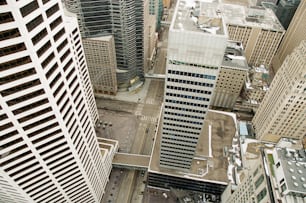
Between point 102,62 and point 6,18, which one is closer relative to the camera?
point 6,18

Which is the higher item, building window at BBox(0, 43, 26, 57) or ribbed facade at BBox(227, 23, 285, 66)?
building window at BBox(0, 43, 26, 57)

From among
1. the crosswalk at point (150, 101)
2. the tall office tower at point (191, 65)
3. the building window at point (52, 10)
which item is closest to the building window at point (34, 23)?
the building window at point (52, 10)

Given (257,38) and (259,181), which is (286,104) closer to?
(259,181)

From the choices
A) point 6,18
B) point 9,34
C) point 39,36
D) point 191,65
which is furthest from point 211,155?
point 6,18

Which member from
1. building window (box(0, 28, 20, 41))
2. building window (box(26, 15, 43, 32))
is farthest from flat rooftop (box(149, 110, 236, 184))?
building window (box(0, 28, 20, 41))

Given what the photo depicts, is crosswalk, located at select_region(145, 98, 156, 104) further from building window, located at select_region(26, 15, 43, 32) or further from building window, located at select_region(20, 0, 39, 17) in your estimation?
building window, located at select_region(20, 0, 39, 17)

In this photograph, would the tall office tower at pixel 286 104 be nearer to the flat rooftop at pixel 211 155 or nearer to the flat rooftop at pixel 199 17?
the flat rooftop at pixel 211 155

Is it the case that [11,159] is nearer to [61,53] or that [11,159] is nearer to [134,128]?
[61,53]
